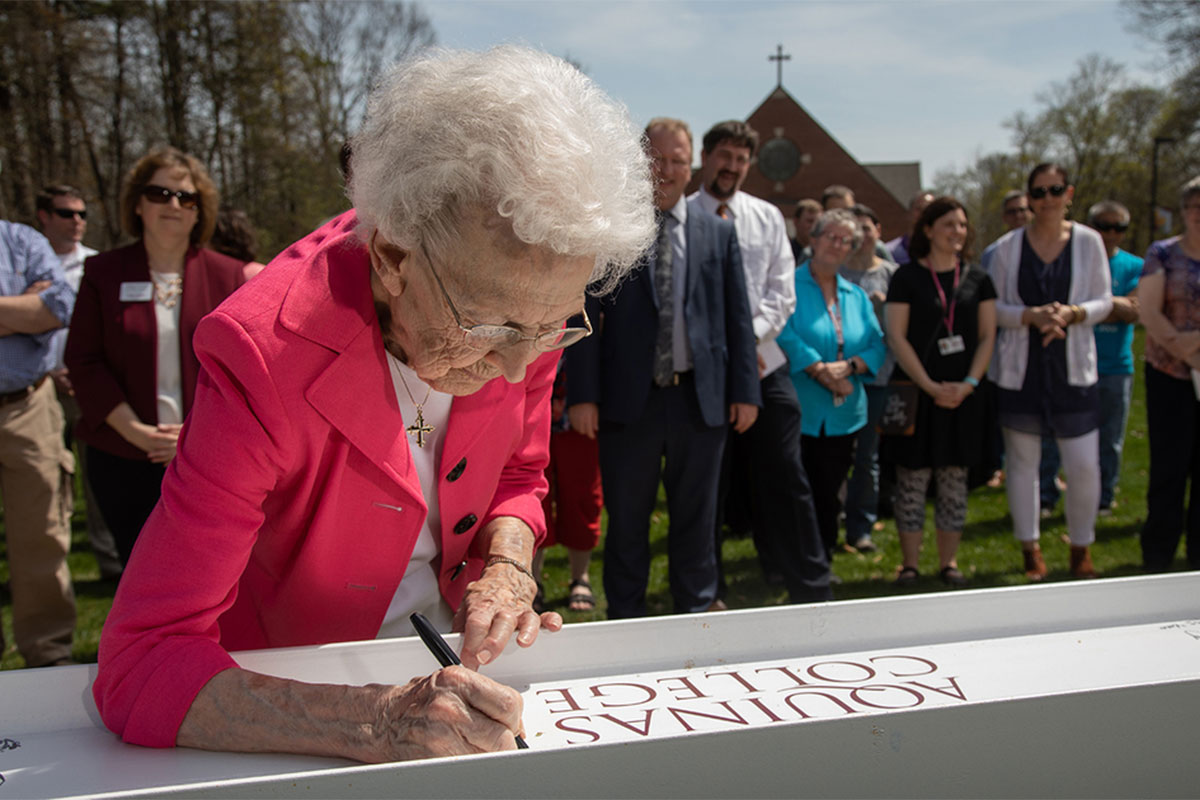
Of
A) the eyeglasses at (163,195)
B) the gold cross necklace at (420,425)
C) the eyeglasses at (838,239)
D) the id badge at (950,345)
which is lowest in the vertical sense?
the id badge at (950,345)

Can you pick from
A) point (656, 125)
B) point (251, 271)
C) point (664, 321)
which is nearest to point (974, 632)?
point (664, 321)

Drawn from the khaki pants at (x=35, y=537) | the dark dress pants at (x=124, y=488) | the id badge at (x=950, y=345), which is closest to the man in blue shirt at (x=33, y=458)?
the khaki pants at (x=35, y=537)

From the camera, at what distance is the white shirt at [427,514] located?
1740 mm

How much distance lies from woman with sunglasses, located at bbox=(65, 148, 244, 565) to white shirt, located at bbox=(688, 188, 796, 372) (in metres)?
2.55

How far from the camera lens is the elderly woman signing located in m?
1.31

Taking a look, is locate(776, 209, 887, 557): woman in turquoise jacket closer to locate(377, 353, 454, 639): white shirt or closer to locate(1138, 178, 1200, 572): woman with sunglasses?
locate(1138, 178, 1200, 572): woman with sunglasses

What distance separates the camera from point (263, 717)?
1312 millimetres

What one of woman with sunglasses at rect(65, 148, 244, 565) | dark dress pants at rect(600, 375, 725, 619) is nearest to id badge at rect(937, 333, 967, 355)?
dark dress pants at rect(600, 375, 725, 619)

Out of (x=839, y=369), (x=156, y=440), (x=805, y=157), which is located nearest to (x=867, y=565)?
(x=839, y=369)

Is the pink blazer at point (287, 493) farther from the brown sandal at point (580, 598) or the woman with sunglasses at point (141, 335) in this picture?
the brown sandal at point (580, 598)

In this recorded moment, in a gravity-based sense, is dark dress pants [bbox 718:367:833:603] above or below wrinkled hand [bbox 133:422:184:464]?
below

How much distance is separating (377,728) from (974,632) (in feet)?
3.94

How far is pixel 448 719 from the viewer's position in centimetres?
126

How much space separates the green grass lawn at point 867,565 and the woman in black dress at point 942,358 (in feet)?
1.02
